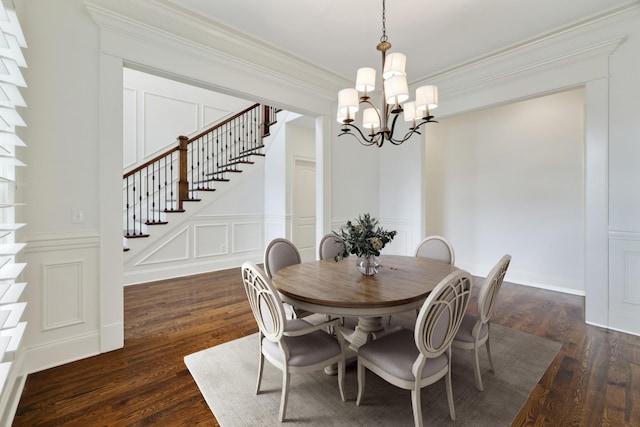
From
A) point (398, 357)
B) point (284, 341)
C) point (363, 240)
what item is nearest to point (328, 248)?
point (363, 240)

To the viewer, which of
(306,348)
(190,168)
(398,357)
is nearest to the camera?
(398,357)

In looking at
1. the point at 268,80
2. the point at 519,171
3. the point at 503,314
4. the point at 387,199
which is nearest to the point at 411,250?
the point at 387,199

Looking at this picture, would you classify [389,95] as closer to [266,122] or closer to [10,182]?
[10,182]

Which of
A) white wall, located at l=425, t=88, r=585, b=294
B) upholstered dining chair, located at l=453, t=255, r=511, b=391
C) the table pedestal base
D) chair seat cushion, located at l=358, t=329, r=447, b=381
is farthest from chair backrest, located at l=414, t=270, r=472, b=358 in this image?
white wall, located at l=425, t=88, r=585, b=294

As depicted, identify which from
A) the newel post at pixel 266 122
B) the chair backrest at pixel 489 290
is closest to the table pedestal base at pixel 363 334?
the chair backrest at pixel 489 290

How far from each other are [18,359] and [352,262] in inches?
98.4

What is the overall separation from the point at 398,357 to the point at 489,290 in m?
0.74

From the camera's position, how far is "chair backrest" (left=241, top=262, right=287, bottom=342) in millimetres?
1526

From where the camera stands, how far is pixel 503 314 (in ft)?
10.4

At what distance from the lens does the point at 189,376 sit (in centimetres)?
205

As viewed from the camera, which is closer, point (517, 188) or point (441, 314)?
point (441, 314)

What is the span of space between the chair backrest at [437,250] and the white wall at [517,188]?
2396mm

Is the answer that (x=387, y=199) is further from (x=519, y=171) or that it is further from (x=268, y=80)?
(x=268, y=80)

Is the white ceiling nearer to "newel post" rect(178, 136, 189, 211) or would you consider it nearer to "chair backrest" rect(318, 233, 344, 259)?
"chair backrest" rect(318, 233, 344, 259)
